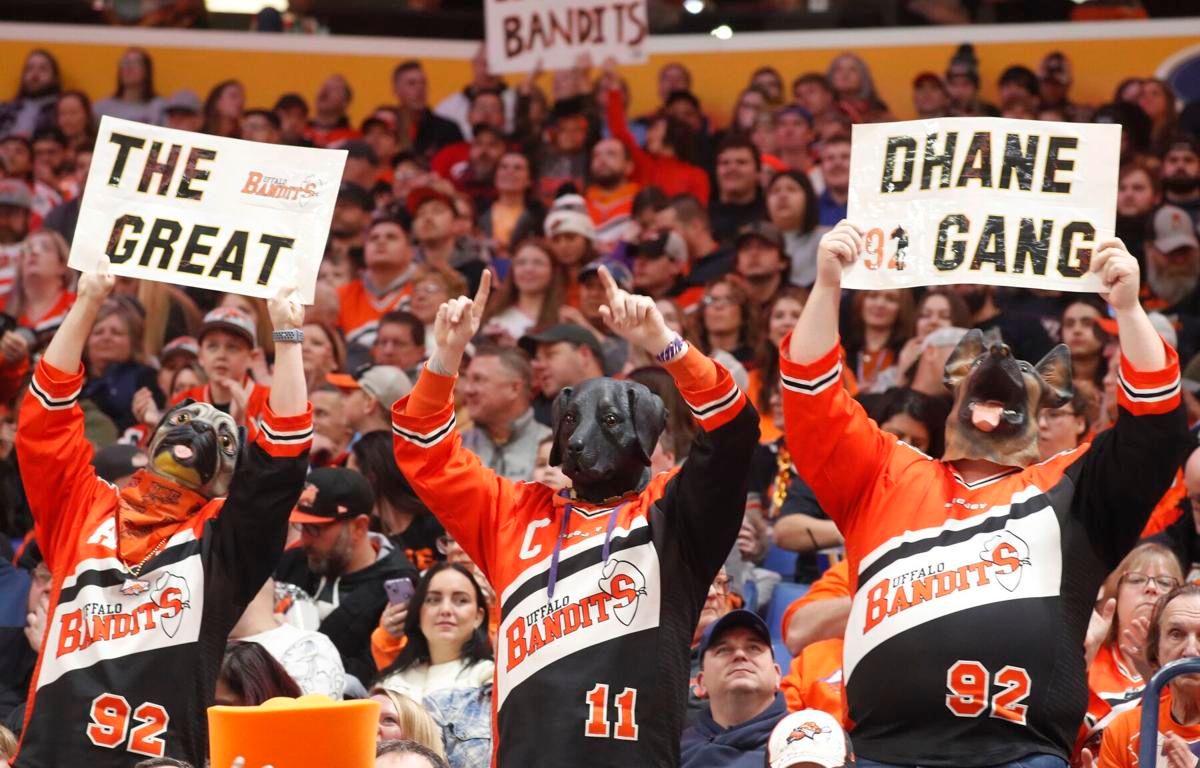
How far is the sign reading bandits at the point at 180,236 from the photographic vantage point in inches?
238

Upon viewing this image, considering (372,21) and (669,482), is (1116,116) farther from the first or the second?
(669,482)

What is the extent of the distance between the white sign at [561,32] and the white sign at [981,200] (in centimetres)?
677

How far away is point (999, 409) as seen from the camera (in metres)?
5.22

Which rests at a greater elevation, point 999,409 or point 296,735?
point 999,409

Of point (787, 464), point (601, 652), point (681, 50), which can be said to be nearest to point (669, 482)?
point (601, 652)

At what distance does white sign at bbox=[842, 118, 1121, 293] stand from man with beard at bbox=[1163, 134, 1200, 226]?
5.57m

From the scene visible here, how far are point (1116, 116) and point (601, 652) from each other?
7941 millimetres

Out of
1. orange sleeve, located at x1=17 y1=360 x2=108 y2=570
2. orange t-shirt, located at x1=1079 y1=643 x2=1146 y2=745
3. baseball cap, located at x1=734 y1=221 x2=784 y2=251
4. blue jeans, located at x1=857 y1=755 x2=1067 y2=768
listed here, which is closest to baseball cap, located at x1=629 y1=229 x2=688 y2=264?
baseball cap, located at x1=734 y1=221 x2=784 y2=251

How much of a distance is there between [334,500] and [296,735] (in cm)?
376

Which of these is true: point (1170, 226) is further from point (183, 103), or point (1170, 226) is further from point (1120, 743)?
point (183, 103)

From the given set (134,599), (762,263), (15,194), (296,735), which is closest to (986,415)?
(296,735)

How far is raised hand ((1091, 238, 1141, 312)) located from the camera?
4.98 metres

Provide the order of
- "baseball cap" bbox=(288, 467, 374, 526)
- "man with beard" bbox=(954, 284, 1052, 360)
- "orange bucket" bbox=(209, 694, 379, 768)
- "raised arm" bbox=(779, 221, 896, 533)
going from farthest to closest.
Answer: "man with beard" bbox=(954, 284, 1052, 360) < "baseball cap" bbox=(288, 467, 374, 526) < "raised arm" bbox=(779, 221, 896, 533) < "orange bucket" bbox=(209, 694, 379, 768)

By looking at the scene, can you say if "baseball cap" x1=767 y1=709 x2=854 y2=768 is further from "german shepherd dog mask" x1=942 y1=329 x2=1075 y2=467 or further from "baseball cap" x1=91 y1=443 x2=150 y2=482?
"baseball cap" x1=91 y1=443 x2=150 y2=482
